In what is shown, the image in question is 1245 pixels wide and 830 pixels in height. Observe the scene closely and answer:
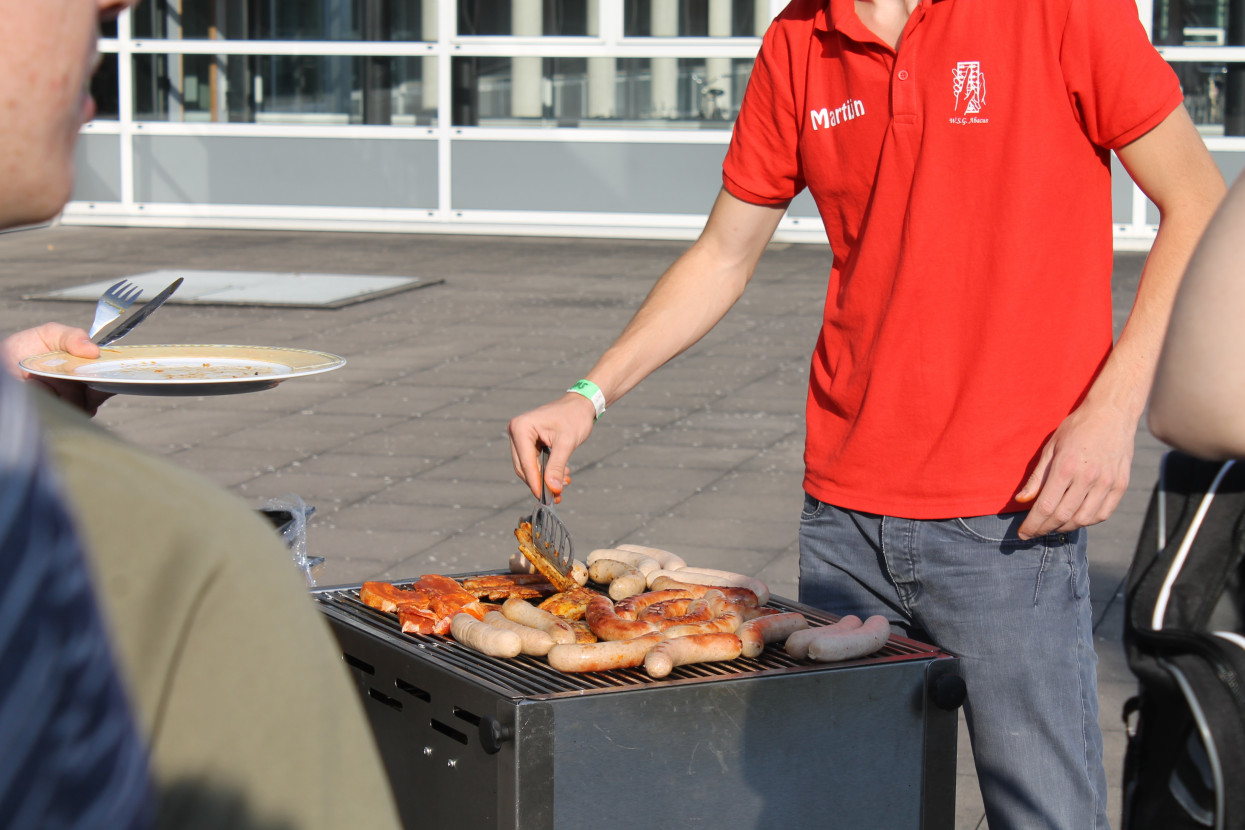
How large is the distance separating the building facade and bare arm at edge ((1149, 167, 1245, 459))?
14038 millimetres

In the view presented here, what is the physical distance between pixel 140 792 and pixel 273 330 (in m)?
9.60

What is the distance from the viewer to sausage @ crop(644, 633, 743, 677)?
2.08 meters

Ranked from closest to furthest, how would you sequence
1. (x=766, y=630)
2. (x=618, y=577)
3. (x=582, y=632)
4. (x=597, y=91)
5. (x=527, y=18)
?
1. (x=766, y=630)
2. (x=582, y=632)
3. (x=618, y=577)
4. (x=597, y=91)
5. (x=527, y=18)

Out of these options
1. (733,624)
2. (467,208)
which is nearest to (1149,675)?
(733,624)

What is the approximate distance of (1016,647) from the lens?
7.45 feet

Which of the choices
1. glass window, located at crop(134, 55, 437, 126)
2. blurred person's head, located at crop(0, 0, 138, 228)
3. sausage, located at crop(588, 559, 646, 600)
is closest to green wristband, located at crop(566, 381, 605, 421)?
sausage, located at crop(588, 559, 646, 600)

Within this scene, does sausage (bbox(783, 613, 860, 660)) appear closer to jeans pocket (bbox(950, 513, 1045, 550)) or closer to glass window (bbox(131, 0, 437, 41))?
jeans pocket (bbox(950, 513, 1045, 550))

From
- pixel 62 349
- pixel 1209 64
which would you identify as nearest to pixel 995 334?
pixel 62 349

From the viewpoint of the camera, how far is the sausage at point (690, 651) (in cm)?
208

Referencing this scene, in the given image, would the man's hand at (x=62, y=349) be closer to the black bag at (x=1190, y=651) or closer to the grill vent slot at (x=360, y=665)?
the grill vent slot at (x=360, y=665)

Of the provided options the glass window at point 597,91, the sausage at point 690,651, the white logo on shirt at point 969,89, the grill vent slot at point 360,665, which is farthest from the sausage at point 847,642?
the glass window at point 597,91

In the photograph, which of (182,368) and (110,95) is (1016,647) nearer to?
(182,368)

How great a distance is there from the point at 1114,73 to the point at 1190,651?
1.17 metres

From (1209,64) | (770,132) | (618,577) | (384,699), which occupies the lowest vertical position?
(384,699)
